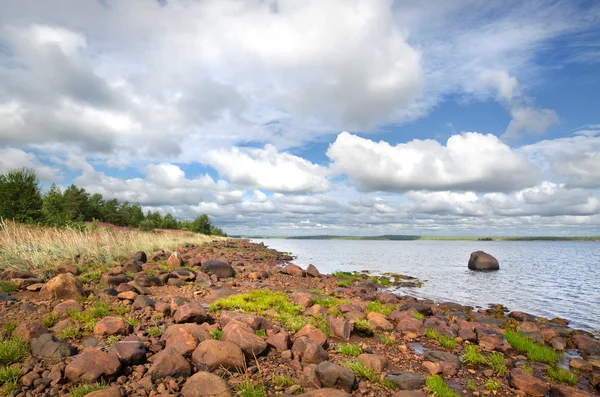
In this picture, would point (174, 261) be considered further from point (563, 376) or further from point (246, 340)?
point (563, 376)

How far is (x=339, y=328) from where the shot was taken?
386 inches

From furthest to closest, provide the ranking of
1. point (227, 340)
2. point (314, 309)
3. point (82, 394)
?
point (314, 309), point (227, 340), point (82, 394)

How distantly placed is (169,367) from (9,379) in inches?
101

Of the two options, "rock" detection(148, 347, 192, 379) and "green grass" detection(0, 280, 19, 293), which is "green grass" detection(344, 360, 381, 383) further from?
"green grass" detection(0, 280, 19, 293)

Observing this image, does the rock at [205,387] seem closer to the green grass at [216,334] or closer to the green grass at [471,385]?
the green grass at [216,334]

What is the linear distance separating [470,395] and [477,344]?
163 inches

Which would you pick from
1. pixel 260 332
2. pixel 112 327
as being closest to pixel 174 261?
pixel 112 327

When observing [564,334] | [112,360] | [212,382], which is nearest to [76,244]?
[112,360]

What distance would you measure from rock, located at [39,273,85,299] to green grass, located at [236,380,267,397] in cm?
782

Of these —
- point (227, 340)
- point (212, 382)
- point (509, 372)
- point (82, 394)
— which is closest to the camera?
point (82, 394)

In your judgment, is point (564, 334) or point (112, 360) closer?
point (112, 360)

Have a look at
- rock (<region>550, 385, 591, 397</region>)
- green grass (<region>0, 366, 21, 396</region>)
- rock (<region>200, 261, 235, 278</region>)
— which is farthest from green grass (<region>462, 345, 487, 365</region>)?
rock (<region>200, 261, 235, 278</region>)

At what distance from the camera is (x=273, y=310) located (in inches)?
444

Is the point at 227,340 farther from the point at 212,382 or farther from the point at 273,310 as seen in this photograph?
the point at 273,310
